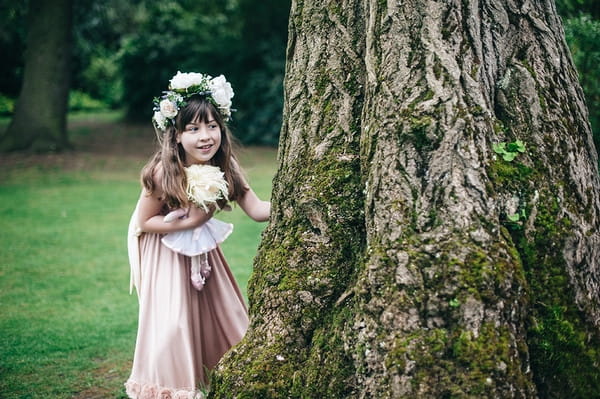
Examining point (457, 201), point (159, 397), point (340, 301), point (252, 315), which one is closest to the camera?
point (457, 201)

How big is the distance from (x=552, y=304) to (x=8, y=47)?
2632 centimetres

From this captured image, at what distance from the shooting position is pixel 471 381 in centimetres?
273

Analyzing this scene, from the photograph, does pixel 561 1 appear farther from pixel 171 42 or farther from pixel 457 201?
pixel 171 42

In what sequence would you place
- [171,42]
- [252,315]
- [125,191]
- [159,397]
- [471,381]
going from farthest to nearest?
[171,42] < [125,191] < [159,397] < [252,315] < [471,381]

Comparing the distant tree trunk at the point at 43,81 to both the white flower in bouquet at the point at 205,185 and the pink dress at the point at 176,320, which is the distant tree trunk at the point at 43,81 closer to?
the pink dress at the point at 176,320

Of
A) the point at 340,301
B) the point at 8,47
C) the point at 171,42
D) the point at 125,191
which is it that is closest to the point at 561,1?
the point at 340,301

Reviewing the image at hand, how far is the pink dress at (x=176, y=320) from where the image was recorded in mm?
4191

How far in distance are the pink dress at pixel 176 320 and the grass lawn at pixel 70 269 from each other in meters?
0.71

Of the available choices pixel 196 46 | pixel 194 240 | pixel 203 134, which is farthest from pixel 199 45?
pixel 194 240

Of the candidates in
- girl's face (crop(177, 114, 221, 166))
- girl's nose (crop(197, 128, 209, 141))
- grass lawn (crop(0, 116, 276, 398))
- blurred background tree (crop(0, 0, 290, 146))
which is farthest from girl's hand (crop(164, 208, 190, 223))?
blurred background tree (crop(0, 0, 290, 146))

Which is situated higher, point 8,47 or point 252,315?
point 8,47

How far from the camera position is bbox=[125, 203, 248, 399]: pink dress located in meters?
4.19

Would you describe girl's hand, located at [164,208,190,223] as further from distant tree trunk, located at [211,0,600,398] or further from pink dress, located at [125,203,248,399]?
distant tree trunk, located at [211,0,600,398]

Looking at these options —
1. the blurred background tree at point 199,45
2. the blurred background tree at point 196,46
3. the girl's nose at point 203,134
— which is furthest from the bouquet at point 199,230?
the blurred background tree at point 199,45
